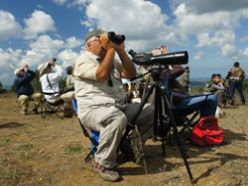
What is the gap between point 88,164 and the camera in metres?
4.36

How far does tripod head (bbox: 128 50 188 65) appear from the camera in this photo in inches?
141

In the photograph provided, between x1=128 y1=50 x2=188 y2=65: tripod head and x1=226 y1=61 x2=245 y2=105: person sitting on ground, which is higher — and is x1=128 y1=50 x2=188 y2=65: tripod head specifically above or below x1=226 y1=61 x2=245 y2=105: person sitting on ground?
above

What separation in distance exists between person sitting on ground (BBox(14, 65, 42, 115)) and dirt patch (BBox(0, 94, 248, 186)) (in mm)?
3855

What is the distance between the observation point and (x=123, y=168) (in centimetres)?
413

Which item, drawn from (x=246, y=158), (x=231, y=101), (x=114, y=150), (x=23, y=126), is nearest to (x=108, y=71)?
(x=114, y=150)

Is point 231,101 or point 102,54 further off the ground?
point 102,54

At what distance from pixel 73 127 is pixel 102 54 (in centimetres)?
392

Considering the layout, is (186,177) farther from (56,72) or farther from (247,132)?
(56,72)

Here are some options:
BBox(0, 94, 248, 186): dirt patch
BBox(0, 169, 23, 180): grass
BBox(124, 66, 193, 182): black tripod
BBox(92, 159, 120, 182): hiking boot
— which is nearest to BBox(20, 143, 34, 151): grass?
BBox(0, 94, 248, 186): dirt patch

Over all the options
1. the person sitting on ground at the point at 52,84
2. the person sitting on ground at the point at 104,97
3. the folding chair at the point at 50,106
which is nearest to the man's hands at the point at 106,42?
the person sitting on ground at the point at 104,97

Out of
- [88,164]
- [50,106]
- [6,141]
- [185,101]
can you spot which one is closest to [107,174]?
[88,164]

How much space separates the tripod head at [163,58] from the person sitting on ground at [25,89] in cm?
686

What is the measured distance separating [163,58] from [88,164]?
1.64 m

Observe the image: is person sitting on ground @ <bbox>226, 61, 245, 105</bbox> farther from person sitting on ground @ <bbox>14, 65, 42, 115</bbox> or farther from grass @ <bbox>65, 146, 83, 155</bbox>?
grass @ <bbox>65, 146, 83, 155</bbox>
